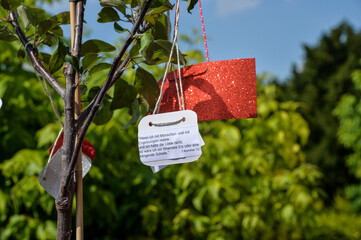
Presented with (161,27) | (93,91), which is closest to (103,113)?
(93,91)

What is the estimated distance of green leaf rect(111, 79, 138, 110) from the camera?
564mm

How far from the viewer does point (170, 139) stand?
20.8 inches

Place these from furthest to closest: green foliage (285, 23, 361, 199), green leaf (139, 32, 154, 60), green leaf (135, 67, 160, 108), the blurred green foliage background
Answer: green foliage (285, 23, 361, 199) → the blurred green foliage background → green leaf (135, 67, 160, 108) → green leaf (139, 32, 154, 60)

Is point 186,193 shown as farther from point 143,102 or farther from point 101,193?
point 143,102

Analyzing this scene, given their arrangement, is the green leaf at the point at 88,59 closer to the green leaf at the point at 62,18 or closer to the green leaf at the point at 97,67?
the green leaf at the point at 97,67

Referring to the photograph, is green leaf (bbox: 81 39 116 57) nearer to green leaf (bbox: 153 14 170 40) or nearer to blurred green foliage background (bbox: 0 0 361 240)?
green leaf (bbox: 153 14 170 40)

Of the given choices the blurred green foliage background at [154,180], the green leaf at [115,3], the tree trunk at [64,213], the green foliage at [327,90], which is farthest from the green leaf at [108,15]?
the green foliage at [327,90]

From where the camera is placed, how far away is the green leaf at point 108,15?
0.55m

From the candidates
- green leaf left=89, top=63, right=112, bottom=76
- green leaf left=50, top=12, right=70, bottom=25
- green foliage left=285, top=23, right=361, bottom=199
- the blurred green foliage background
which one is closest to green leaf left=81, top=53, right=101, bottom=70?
green leaf left=89, top=63, right=112, bottom=76

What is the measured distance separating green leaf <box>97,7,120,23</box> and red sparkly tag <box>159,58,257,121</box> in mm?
132

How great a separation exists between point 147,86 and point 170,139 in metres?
0.10

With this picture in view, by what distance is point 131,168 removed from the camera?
2104 mm

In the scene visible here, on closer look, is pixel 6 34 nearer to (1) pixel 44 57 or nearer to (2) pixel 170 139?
(1) pixel 44 57

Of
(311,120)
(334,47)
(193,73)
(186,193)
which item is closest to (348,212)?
(311,120)
